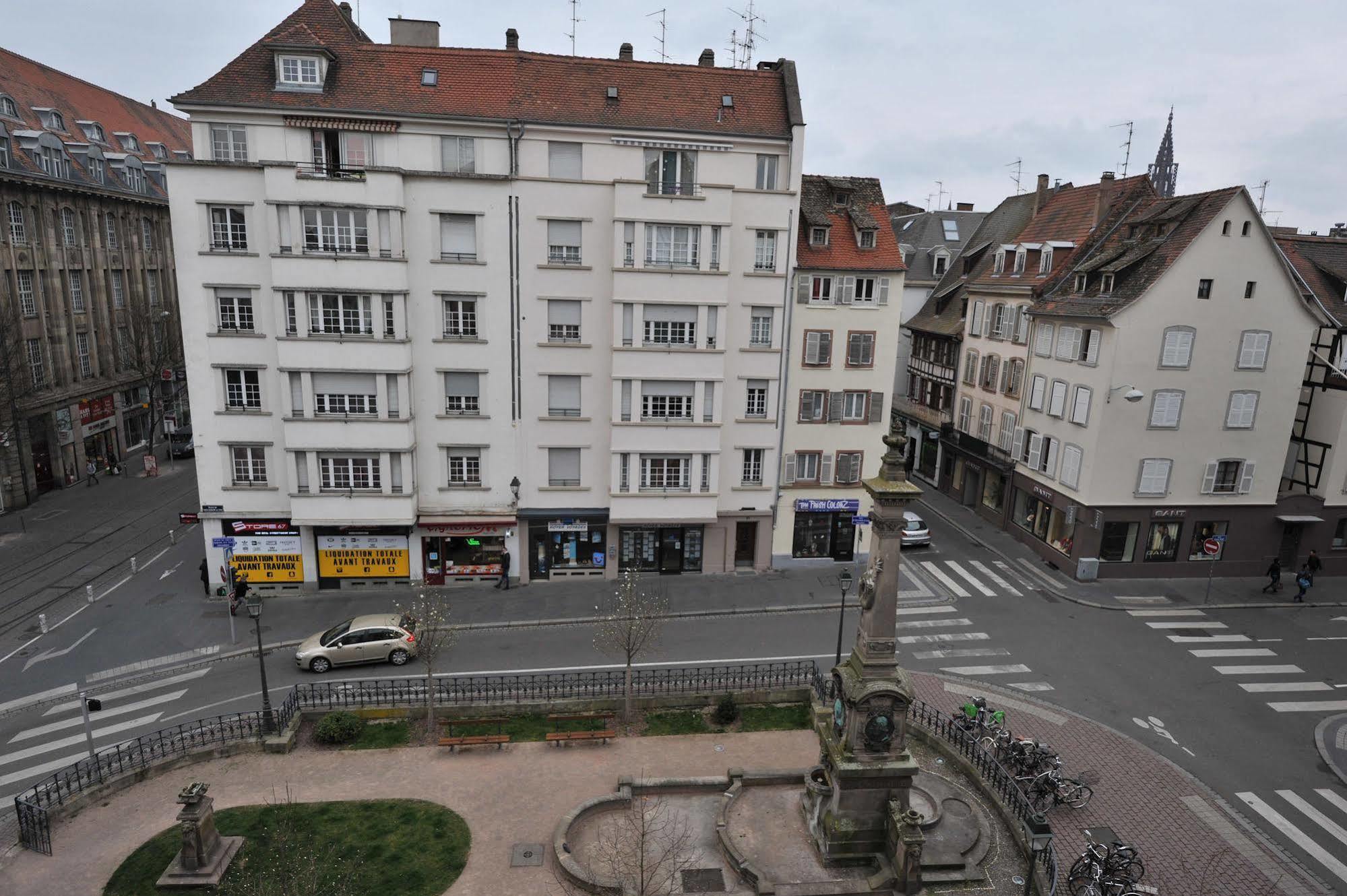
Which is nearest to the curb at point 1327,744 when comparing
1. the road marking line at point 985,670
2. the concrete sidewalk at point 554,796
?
the concrete sidewalk at point 554,796

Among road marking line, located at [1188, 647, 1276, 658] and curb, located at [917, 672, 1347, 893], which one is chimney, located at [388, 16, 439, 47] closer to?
curb, located at [917, 672, 1347, 893]

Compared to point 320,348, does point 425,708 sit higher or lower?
lower

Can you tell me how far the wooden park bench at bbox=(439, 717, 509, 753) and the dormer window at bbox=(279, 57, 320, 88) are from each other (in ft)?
82.2

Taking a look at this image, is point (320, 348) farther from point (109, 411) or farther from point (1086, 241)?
point (1086, 241)

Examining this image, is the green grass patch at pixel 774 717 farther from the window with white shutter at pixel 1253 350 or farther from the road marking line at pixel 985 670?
the window with white shutter at pixel 1253 350

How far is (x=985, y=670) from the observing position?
29.0 meters

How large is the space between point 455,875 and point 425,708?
722 cm

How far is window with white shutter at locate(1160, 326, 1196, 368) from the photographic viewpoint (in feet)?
116

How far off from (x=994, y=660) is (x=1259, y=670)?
9.47 m

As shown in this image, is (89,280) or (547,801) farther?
(89,280)

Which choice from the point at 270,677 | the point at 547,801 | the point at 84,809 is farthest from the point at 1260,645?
the point at 84,809

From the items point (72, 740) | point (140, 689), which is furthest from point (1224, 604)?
point (72, 740)

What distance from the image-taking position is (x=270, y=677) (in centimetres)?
2777

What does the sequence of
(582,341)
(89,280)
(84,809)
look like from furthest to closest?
(89,280), (582,341), (84,809)
